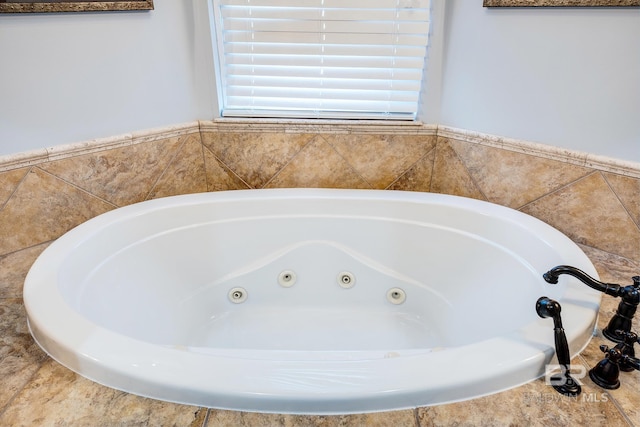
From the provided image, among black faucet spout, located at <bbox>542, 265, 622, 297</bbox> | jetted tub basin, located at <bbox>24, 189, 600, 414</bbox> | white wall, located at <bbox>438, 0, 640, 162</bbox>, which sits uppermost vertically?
white wall, located at <bbox>438, 0, 640, 162</bbox>

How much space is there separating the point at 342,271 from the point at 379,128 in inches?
26.2

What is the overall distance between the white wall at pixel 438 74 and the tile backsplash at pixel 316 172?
0.06 metres

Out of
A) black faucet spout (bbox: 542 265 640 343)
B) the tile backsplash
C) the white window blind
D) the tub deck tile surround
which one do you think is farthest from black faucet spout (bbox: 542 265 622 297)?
the white window blind

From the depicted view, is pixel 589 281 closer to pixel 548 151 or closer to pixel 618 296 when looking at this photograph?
pixel 618 296

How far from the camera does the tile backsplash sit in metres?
1.38

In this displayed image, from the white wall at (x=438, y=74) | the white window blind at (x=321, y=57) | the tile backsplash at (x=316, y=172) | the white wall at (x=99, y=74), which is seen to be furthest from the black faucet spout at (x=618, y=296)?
the white wall at (x=99, y=74)

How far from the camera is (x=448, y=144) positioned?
5.89ft

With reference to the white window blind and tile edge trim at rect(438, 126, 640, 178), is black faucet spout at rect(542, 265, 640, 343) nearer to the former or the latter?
tile edge trim at rect(438, 126, 640, 178)

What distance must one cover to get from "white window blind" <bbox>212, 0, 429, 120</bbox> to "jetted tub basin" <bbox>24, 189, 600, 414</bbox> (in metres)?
0.44

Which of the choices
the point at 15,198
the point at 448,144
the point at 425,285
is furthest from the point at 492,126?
the point at 15,198

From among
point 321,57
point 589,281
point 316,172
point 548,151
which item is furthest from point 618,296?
point 321,57

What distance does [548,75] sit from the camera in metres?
1.42

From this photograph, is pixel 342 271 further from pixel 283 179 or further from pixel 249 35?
pixel 249 35

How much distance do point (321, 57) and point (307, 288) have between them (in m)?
1.02
